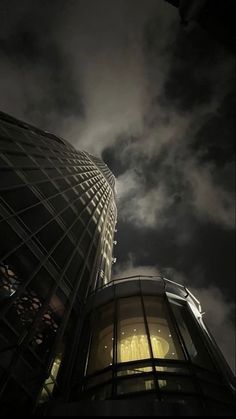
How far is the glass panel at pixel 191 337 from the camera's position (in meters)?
10.8

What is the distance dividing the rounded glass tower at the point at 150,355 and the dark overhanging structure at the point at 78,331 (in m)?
0.04

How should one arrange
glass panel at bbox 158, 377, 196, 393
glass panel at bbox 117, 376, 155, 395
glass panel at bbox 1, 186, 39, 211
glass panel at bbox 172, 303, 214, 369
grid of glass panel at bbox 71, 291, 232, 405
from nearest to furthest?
glass panel at bbox 158, 377, 196, 393
glass panel at bbox 117, 376, 155, 395
grid of glass panel at bbox 71, 291, 232, 405
glass panel at bbox 172, 303, 214, 369
glass panel at bbox 1, 186, 39, 211

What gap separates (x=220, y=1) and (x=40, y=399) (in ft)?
48.2

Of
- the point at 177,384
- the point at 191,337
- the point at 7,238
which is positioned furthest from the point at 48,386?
the point at 7,238

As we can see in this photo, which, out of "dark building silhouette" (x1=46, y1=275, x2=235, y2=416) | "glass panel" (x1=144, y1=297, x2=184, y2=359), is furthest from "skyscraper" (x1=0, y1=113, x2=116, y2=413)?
"glass panel" (x1=144, y1=297, x2=184, y2=359)

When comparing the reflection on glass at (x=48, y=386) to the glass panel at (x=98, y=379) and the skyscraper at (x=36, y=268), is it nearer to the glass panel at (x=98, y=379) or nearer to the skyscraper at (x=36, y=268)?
the skyscraper at (x=36, y=268)

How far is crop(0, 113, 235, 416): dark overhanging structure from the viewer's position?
8836 mm

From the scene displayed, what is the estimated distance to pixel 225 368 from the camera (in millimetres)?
11117

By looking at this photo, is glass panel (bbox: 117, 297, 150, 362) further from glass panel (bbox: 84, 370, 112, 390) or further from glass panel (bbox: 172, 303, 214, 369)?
glass panel (bbox: 172, 303, 214, 369)

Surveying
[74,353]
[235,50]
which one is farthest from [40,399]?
[235,50]

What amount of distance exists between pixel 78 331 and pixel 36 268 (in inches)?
172

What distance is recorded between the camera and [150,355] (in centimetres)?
1013

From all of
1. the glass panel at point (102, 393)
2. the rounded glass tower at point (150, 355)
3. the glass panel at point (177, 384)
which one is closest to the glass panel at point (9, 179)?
the rounded glass tower at point (150, 355)

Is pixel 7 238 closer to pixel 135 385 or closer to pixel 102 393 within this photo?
pixel 102 393
